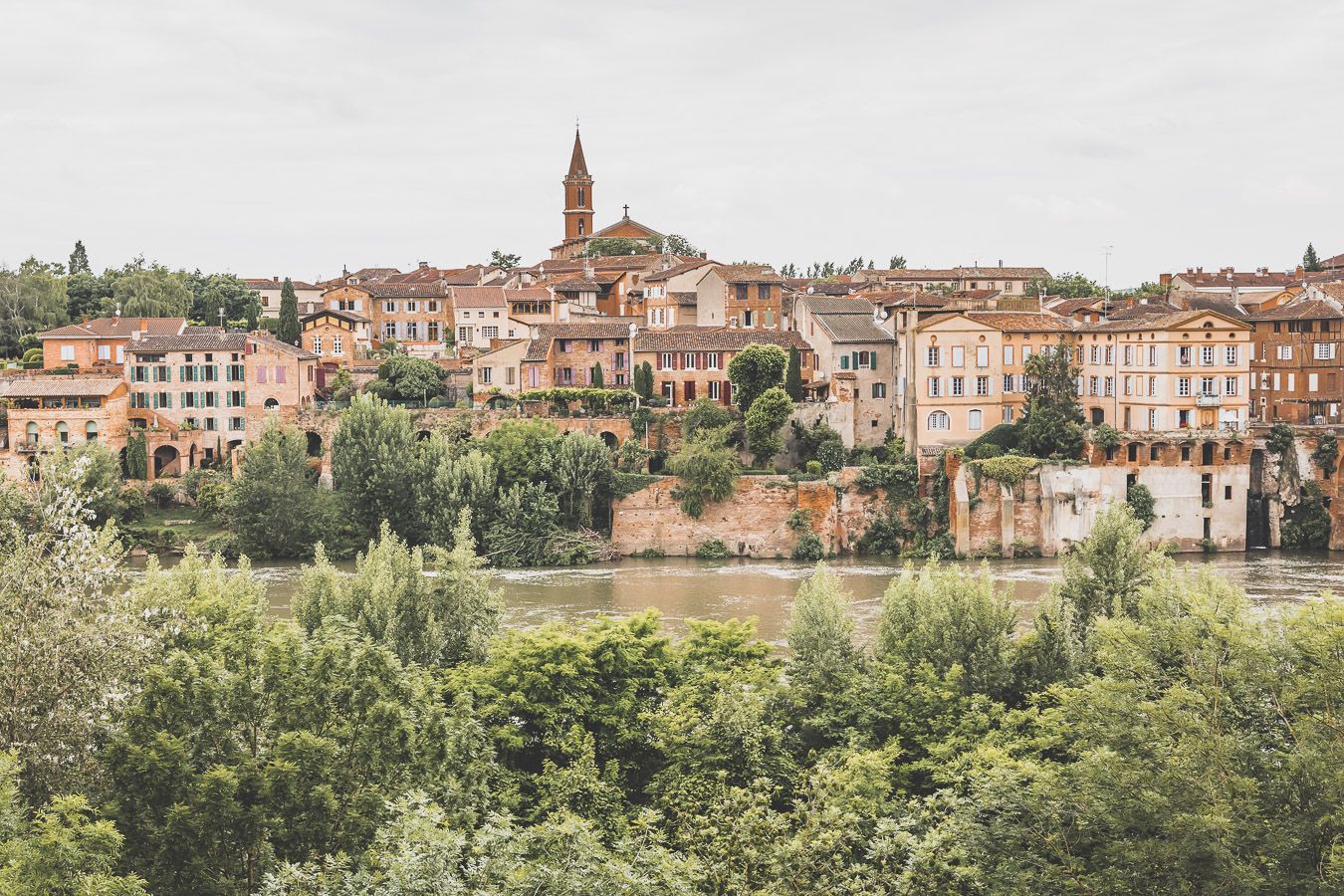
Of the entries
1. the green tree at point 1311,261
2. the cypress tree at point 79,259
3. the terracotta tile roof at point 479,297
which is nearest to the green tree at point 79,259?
the cypress tree at point 79,259

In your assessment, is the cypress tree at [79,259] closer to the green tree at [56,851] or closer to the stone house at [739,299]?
the stone house at [739,299]

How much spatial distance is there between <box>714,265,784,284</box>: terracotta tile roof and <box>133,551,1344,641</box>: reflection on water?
19.6m

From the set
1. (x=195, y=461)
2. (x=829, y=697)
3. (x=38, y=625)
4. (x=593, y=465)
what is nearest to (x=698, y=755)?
(x=829, y=697)

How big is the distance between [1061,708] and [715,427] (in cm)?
3784

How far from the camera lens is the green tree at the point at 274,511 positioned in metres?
55.2

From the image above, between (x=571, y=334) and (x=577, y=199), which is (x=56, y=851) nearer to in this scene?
(x=571, y=334)

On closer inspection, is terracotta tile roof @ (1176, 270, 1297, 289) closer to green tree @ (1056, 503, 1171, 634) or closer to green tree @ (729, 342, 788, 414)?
green tree @ (729, 342, 788, 414)

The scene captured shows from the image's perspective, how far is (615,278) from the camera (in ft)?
277

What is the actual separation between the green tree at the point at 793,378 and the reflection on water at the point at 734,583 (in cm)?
909

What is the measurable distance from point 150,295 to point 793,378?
4271 cm

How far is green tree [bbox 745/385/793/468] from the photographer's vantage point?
5953cm

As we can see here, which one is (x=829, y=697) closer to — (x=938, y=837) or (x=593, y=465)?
(x=938, y=837)

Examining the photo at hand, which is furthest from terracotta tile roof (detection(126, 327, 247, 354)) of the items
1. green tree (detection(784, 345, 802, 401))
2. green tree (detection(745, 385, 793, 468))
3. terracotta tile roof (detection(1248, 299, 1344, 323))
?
terracotta tile roof (detection(1248, 299, 1344, 323))

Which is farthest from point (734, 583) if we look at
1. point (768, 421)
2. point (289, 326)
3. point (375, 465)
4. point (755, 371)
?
point (289, 326)
